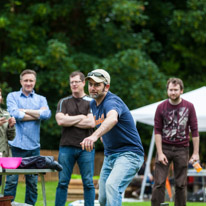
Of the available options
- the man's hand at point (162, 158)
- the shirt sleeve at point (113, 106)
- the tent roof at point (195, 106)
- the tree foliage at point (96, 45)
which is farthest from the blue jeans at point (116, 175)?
the tree foliage at point (96, 45)

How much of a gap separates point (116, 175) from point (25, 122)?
7.91 feet

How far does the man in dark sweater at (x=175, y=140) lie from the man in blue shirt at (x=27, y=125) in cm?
171

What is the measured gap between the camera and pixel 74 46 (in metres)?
18.5

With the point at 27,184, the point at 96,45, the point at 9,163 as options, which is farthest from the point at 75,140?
the point at 96,45

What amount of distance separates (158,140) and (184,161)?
1.56 ft

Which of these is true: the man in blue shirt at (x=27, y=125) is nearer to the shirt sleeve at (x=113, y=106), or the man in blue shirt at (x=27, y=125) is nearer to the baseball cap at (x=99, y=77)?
the baseball cap at (x=99, y=77)

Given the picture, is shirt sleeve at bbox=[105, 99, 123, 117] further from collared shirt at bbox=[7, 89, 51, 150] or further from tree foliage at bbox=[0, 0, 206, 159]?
tree foliage at bbox=[0, 0, 206, 159]

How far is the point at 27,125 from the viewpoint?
721 cm

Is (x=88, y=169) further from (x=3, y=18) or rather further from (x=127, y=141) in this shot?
(x=3, y=18)

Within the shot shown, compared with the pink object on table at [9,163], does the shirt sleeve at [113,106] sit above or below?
above

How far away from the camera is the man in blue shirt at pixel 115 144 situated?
519 cm

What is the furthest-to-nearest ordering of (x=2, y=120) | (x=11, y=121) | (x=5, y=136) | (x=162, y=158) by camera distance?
(x=162, y=158)
(x=5, y=136)
(x=11, y=121)
(x=2, y=120)

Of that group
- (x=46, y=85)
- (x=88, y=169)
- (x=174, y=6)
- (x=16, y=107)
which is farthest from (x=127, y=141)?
(x=174, y=6)

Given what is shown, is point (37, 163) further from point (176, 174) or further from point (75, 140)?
point (176, 174)
